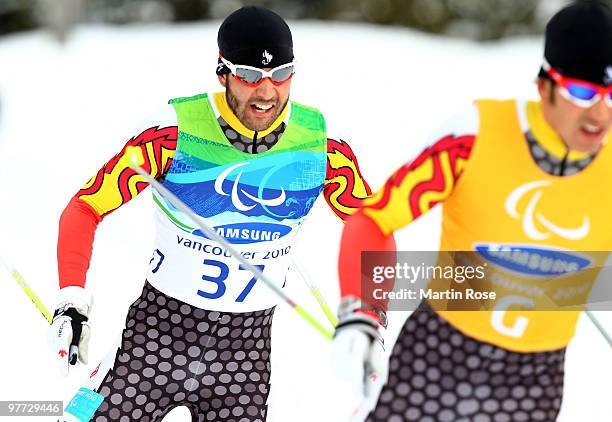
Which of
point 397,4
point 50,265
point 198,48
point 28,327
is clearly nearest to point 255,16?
point 28,327

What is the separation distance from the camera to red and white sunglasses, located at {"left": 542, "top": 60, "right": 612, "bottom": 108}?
3160 millimetres

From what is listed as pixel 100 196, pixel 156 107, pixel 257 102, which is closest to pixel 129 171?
pixel 100 196

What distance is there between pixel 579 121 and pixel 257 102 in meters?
1.31

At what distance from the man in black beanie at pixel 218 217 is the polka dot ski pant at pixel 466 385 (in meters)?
0.85

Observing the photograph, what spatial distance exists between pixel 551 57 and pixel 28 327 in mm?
4782

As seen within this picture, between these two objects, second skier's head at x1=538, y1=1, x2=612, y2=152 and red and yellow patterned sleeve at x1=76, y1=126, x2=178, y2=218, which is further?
red and yellow patterned sleeve at x1=76, y1=126, x2=178, y2=218

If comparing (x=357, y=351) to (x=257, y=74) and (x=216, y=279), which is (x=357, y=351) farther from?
(x=257, y=74)

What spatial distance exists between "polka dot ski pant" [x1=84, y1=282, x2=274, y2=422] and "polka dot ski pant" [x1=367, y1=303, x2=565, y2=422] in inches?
32.6

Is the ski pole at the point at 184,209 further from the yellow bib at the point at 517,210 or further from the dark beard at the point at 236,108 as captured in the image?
the yellow bib at the point at 517,210

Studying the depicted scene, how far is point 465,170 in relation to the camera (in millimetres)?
3232

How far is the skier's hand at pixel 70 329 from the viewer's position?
3859 millimetres

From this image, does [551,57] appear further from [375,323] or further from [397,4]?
[397,4]

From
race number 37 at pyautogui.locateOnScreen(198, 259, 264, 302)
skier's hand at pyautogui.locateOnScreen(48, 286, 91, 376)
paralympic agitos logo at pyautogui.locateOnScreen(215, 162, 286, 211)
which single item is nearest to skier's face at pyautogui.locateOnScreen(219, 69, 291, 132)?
paralympic agitos logo at pyautogui.locateOnScreen(215, 162, 286, 211)

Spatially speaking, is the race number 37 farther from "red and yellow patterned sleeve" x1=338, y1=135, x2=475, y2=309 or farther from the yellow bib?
the yellow bib
